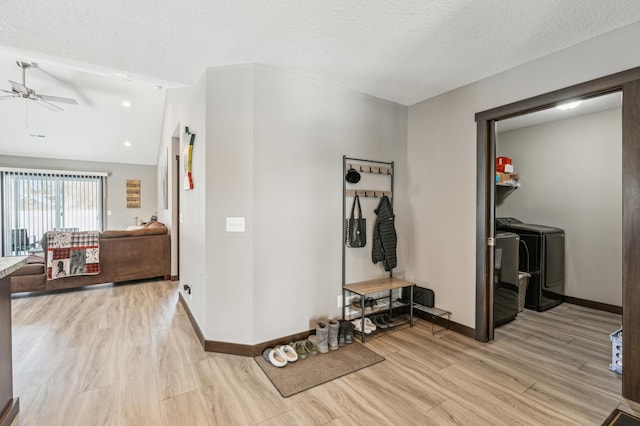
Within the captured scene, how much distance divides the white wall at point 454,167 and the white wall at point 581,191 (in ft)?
6.72

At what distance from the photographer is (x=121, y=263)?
4.41 meters

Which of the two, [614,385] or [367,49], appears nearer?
[614,385]

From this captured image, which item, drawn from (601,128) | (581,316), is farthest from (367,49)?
(581,316)

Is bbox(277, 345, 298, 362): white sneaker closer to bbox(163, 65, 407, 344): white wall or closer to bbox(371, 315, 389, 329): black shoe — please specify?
bbox(163, 65, 407, 344): white wall

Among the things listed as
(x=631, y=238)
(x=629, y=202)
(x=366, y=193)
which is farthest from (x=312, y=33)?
A: (x=631, y=238)

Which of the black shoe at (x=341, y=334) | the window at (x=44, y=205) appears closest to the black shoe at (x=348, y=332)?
the black shoe at (x=341, y=334)

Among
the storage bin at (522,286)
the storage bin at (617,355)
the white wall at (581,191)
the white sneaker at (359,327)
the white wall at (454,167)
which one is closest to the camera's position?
the storage bin at (617,355)

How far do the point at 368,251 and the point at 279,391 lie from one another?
1.63m

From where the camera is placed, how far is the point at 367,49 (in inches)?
85.1

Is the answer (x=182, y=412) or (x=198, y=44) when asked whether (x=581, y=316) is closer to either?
(x=182, y=412)

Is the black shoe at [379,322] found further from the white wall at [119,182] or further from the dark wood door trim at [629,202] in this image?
the white wall at [119,182]

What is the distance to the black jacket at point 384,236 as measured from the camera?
3053 millimetres

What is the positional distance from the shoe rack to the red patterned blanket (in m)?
3.87

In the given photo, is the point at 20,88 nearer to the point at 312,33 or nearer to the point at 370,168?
the point at 312,33
